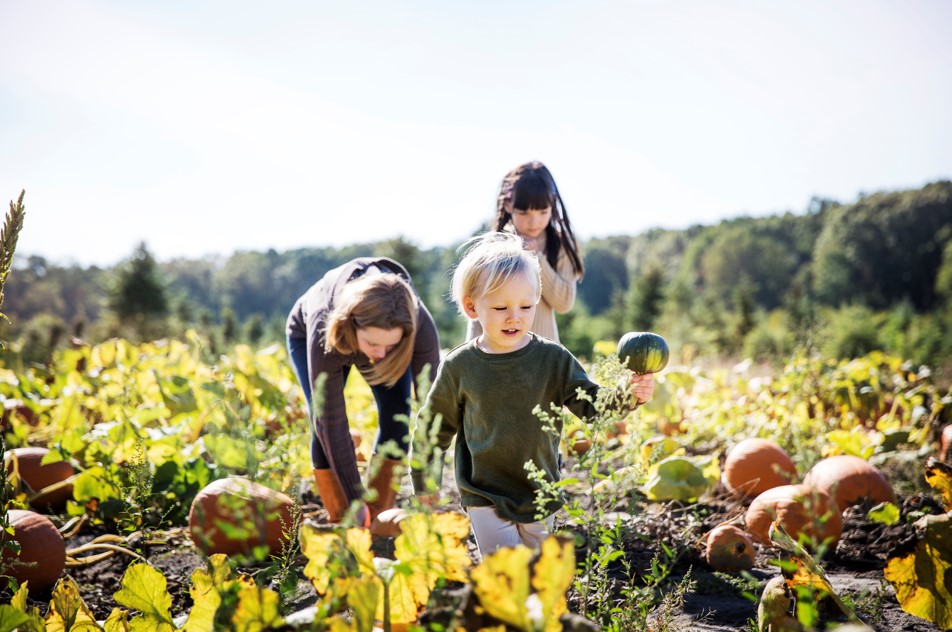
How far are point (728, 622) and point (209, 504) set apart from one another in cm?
182

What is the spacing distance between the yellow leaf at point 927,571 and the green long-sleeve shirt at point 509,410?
0.90 metres

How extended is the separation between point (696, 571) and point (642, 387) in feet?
2.51

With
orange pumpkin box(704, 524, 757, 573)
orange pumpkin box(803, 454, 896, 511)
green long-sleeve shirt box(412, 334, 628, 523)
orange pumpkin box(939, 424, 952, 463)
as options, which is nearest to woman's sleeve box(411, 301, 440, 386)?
green long-sleeve shirt box(412, 334, 628, 523)

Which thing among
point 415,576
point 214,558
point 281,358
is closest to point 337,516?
point 214,558

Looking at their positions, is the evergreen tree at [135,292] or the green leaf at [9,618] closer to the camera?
the green leaf at [9,618]

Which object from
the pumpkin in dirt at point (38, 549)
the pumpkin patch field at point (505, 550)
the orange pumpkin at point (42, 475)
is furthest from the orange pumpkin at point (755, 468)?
the orange pumpkin at point (42, 475)

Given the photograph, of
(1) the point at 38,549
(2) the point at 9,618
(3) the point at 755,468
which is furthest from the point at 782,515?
(1) the point at 38,549

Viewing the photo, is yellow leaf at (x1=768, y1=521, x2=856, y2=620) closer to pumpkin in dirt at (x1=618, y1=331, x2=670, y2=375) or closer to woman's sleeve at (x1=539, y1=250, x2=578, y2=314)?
pumpkin in dirt at (x1=618, y1=331, x2=670, y2=375)

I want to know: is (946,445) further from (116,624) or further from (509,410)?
(116,624)

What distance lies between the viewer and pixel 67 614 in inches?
54.9

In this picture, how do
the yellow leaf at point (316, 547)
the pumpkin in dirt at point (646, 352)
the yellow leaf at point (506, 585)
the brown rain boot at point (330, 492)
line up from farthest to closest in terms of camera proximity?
the brown rain boot at point (330, 492) → the pumpkin in dirt at point (646, 352) → the yellow leaf at point (316, 547) → the yellow leaf at point (506, 585)

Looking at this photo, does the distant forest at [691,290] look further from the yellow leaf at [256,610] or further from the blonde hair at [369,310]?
the yellow leaf at [256,610]

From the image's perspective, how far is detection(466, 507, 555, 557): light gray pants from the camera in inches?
81.8

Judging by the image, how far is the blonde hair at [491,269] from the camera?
6.98 feet
